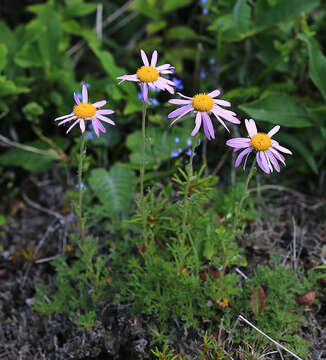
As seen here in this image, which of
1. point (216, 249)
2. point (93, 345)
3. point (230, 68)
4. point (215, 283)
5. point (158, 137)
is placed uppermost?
point (230, 68)

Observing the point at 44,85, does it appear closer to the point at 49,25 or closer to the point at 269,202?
the point at 49,25

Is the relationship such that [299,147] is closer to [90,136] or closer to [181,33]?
[181,33]

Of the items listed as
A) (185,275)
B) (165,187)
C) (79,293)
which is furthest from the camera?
(165,187)

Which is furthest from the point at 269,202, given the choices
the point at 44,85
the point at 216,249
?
the point at 44,85

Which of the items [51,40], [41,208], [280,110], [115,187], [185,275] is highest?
[51,40]

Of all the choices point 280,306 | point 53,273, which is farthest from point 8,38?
point 280,306

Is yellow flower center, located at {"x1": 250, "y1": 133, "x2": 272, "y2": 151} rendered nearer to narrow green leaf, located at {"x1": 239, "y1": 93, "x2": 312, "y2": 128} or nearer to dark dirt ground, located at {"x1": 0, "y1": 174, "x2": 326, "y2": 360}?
dark dirt ground, located at {"x1": 0, "y1": 174, "x2": 326, "y2": 360}

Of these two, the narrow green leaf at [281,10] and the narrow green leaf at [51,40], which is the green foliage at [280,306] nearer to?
the narrow green leaf at [281,10]
